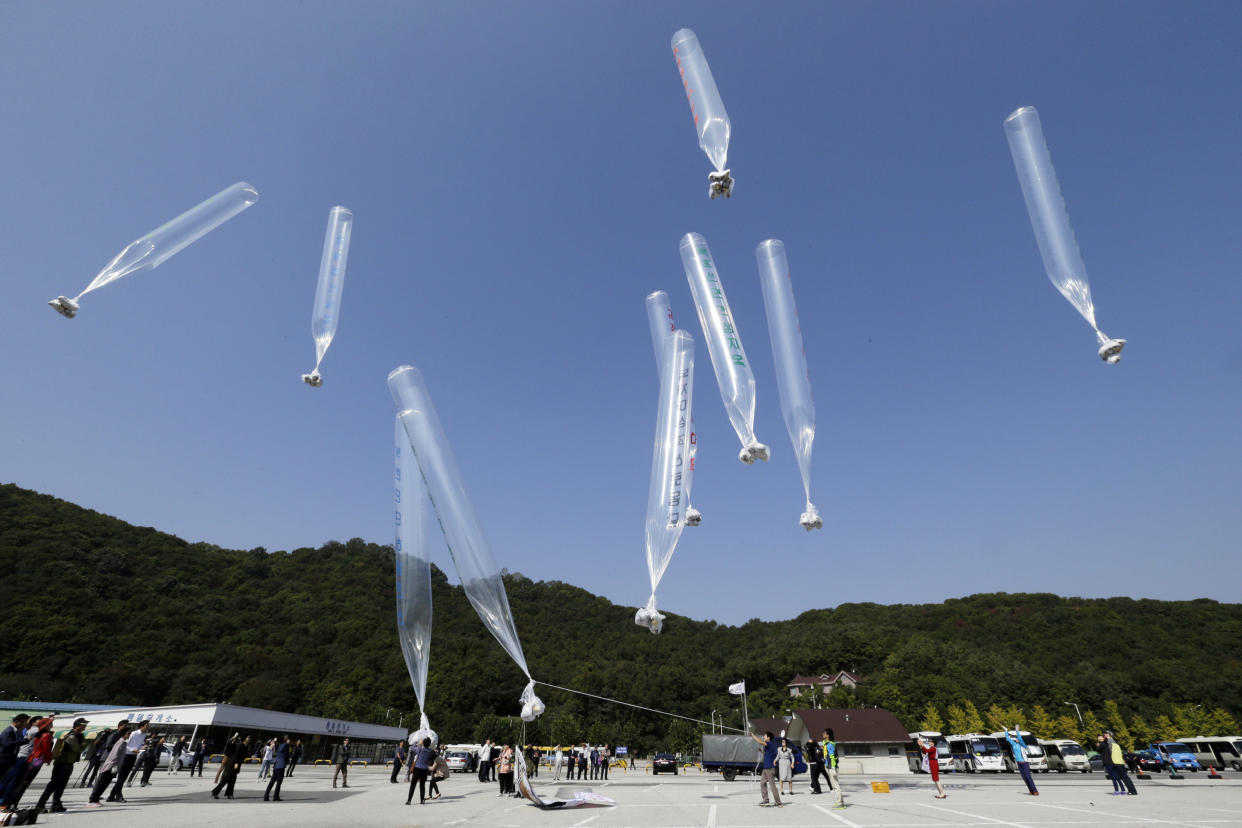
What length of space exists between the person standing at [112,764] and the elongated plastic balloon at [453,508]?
7.85 meters

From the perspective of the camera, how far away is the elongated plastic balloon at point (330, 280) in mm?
14250

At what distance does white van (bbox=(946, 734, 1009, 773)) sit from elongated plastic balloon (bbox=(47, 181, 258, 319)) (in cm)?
5057

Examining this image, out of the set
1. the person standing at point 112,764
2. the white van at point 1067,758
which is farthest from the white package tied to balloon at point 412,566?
the white van at point 1067,758

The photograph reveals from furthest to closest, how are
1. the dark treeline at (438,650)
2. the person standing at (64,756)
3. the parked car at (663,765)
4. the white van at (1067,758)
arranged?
1. the dark treeline at (438,650)
2. the white van at (1067,758)
3. the parked car at (663,765)
4. the person standing at (64,756)

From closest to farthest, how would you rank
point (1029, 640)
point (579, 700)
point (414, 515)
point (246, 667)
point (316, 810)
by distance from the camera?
point (316, 810)
point (414, 515)
point (246, 667)
point (579, 700)
point (1029, 640)

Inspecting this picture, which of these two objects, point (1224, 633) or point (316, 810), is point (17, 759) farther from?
point (1224, 633)

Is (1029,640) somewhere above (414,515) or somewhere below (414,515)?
above

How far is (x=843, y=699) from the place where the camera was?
3780 inches

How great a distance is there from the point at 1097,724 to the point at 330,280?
3987 inches

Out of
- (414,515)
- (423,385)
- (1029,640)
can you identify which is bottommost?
(414,515)

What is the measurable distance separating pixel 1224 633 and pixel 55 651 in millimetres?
170156

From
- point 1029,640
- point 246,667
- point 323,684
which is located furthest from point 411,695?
point 1029,640

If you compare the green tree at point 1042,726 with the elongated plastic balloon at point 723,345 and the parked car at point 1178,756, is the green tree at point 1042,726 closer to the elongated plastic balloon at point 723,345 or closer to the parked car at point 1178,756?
the parked car at point 1178,756

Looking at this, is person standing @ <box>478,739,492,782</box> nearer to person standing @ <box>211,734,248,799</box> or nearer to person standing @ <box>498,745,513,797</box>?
person standing @ <box>498,745,513,797</box>
